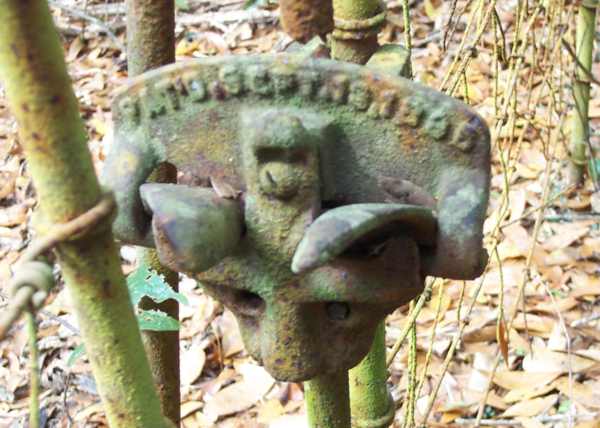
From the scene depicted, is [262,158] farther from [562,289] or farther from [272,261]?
[562,289]

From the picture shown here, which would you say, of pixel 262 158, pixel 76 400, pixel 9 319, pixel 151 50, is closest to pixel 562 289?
pixel 76 400

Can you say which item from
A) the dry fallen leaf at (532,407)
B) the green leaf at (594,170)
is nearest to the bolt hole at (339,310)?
the dry fallen leaf at (532,407)

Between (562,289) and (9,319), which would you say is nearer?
(9,319)

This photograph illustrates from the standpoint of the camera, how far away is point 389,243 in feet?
1.61

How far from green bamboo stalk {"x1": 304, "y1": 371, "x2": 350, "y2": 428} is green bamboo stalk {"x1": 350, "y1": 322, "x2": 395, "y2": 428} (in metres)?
0.16

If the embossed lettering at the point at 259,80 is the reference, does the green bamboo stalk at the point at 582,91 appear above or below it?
below

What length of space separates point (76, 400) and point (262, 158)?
1.14 metres

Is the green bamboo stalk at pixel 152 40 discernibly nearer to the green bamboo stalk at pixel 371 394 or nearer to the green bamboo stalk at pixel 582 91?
the green bamboo stalk at pixel 371 394

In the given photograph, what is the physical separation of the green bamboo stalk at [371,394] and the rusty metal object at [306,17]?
0.38 m

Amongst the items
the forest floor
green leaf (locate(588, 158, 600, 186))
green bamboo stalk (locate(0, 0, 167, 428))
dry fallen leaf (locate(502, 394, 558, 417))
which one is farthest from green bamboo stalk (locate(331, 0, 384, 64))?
green leaf (locate(588, 158, 600, 186))

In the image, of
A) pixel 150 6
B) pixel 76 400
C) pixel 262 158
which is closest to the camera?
pixel 262 158

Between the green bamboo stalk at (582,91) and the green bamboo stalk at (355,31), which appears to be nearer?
the green bamboo stalk at (355,31)

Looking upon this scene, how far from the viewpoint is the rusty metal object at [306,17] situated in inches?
20.7

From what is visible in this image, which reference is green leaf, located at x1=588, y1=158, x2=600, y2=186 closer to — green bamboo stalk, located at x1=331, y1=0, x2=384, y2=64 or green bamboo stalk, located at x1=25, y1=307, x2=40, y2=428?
green bamboo stalk, located at x1=331, y1=0, x2=384, y2=64
